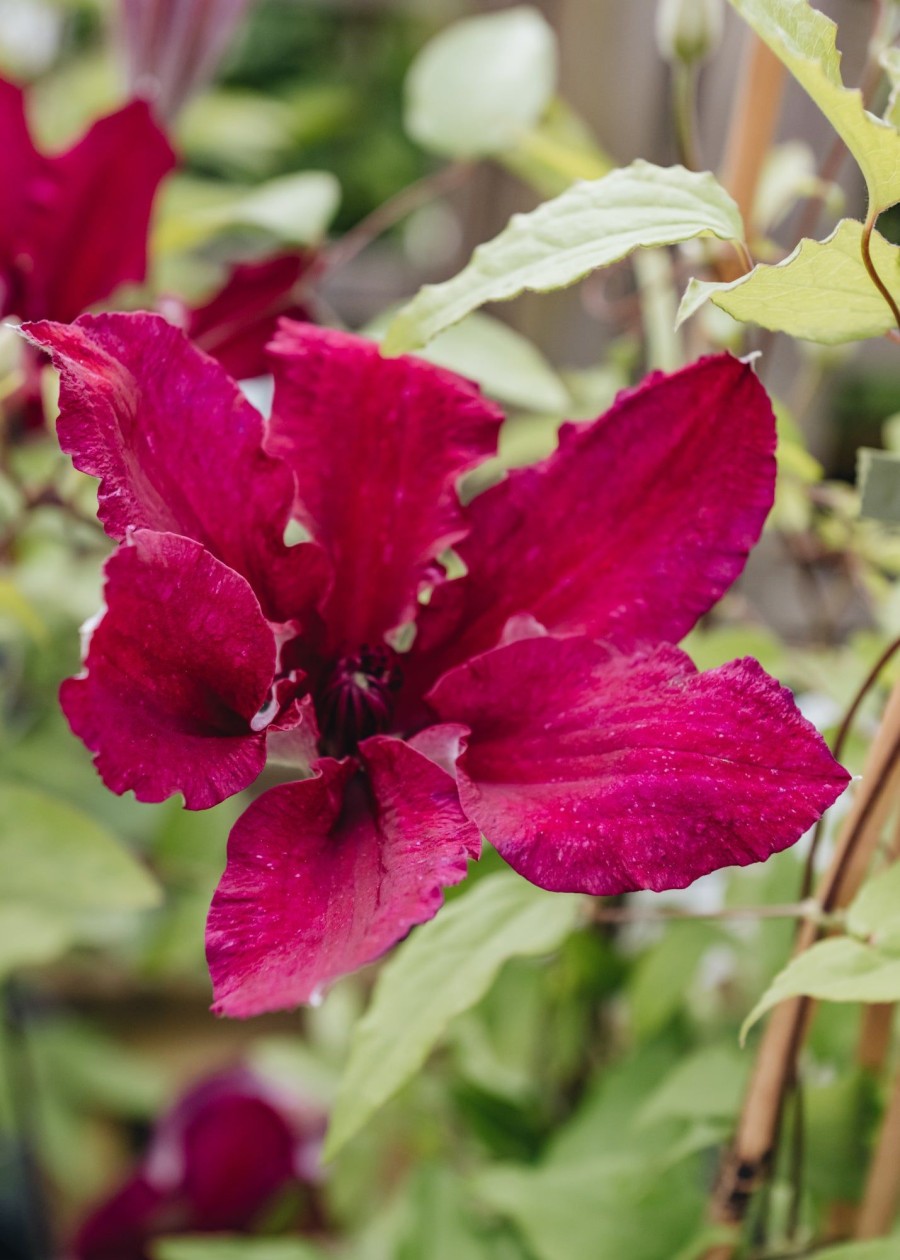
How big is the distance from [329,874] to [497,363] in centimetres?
23

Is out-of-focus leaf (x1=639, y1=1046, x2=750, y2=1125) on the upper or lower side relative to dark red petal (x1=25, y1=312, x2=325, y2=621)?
lower

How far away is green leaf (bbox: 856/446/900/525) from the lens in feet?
0.88

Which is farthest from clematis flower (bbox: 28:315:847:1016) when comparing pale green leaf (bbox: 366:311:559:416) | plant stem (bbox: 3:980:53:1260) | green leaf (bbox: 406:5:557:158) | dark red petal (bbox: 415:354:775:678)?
plant stem (bbox: 3:980:53:1260)

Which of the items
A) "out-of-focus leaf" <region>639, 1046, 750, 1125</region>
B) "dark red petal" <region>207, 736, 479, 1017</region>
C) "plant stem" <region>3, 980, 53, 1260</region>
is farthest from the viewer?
"plant stem" <region>3, 980, 53, 1260</region>

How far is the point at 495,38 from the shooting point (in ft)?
1.67

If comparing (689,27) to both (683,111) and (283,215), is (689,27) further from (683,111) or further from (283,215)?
(283,215)

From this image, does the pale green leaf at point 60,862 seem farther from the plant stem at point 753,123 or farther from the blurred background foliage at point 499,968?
the plant stem at point 753,123

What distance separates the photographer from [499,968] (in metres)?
0.37

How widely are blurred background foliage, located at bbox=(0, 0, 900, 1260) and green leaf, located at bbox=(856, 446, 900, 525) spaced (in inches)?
1.0

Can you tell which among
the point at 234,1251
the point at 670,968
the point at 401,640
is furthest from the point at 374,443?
the point at 234,1251

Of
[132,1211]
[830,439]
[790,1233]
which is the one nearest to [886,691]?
[790,1233]

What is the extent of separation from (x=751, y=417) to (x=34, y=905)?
0.29m

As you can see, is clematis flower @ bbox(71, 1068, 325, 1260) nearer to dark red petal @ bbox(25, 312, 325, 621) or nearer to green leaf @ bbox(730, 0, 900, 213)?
dark red petal @ bbox(25, 312, 325, 621)

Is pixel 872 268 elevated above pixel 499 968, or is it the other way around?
pixel 872 268
